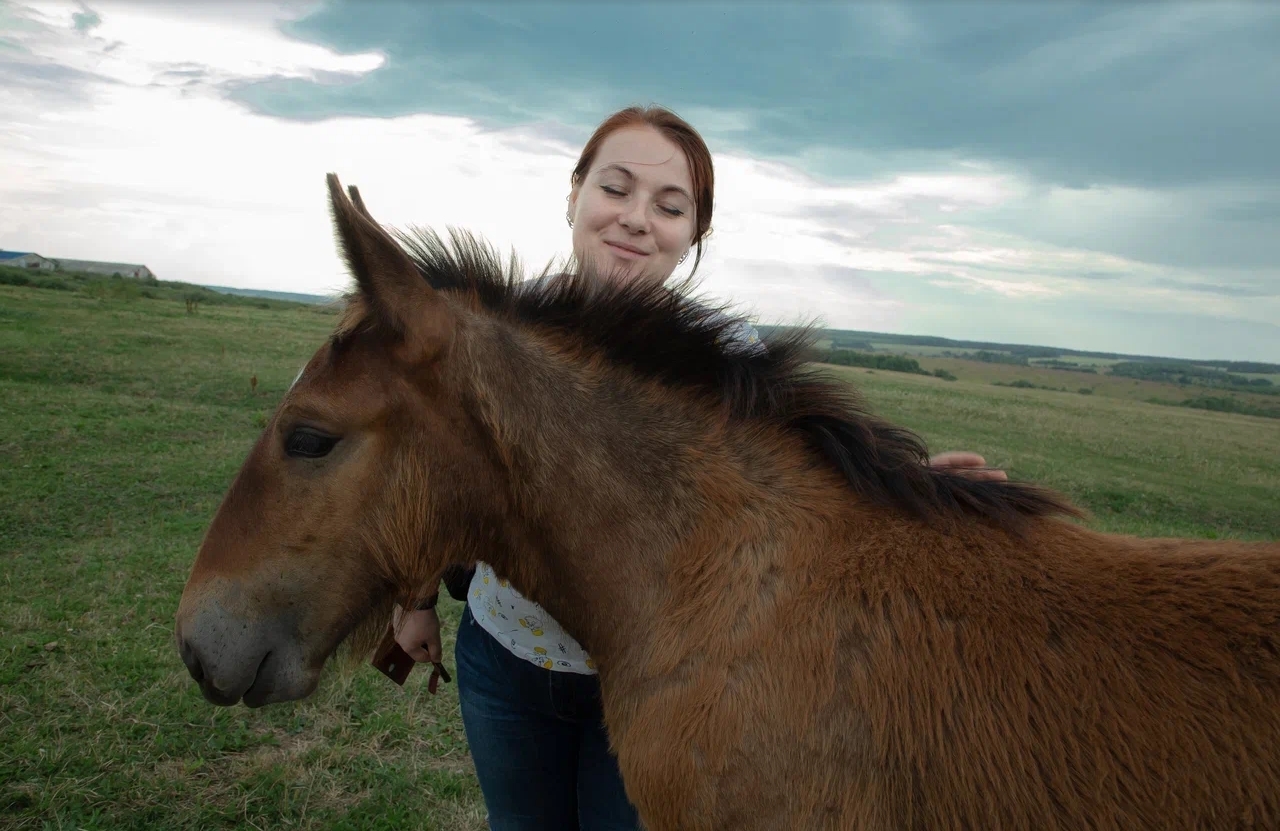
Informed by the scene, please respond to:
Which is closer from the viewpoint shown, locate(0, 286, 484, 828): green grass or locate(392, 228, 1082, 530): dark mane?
locate(392, 228, 1082, 530): dark mane

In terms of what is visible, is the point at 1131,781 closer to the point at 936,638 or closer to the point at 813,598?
the point at 936,638

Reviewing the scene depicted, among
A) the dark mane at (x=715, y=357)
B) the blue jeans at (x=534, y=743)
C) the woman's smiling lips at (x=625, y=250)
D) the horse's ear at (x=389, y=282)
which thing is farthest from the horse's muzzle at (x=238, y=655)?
the woman's smiling lips at (x=625, y=250)

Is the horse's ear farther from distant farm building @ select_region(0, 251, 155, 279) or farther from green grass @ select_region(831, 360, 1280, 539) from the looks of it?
distant farm building @ select_region(0, 251, 155, 279)

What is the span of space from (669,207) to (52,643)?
6.17m

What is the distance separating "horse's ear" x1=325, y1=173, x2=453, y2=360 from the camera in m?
1.96

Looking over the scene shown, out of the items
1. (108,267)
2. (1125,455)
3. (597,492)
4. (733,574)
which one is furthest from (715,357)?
(108,267)

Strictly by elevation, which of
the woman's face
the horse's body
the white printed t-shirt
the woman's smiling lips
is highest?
the woman's face

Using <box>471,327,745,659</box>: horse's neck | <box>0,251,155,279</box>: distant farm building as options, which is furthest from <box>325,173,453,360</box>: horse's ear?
<box>0,251,155,279</box>: distant farm building

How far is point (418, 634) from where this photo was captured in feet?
9.95

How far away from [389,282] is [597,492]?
81 cm

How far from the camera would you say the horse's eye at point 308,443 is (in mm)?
2088

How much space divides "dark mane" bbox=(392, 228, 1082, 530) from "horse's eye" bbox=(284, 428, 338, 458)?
1.98 ft

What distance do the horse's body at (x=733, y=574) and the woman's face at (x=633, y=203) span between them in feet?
2.11

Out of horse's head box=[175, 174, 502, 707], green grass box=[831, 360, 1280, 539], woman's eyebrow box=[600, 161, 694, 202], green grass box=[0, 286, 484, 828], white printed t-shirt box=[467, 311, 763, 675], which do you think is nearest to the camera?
horse's head box=[175, 174, 502, 707]
